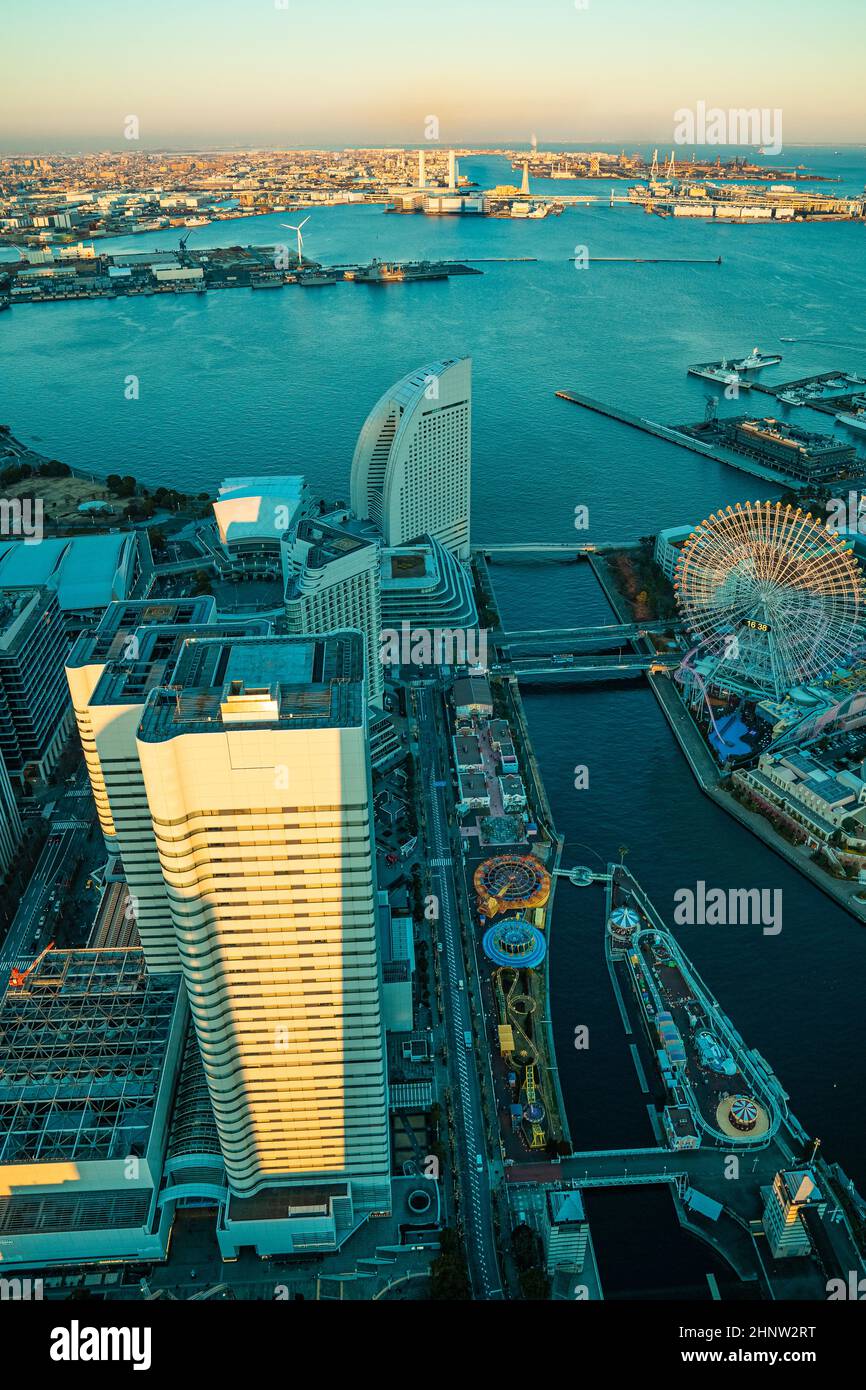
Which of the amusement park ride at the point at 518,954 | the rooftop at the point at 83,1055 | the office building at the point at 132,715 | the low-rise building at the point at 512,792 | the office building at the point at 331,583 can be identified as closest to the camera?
the rooftop at the point at 83,1055

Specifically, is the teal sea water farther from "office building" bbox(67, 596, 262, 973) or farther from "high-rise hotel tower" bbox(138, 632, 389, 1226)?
"office building" bbox(67, 596, 262, 973)

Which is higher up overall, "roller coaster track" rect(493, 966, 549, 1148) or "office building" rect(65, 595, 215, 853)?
"office building" rect(65, 595, 215, 853)

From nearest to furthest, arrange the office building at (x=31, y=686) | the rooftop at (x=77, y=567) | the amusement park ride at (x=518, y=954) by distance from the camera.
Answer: the amusement park ride at (x=518, y=954) → the office building at (x=31, y=686) → the rooftop at (x=77, y=567)

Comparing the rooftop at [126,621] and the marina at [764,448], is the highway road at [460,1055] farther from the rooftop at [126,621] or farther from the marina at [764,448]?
the marina at [764,448]

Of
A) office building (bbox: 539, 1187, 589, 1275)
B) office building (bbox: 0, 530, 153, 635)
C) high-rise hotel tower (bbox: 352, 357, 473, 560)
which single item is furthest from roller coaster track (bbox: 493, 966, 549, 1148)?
office building (bbox: 0, 530, 153, 635)

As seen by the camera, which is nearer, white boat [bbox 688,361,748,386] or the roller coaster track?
the roller coaster track

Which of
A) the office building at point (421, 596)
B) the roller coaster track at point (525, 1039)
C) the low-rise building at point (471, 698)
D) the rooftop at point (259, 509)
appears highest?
the rooftop at point (259, 509)

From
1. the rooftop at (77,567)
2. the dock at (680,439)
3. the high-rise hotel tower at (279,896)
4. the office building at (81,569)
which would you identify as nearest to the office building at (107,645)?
the high-rise hotel tower at (279,896)

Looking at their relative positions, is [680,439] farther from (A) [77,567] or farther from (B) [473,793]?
(B) [473,793]
